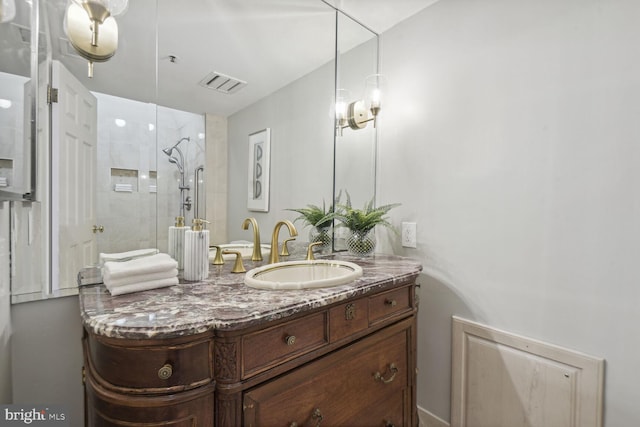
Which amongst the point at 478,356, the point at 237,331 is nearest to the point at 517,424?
the point at 478,356

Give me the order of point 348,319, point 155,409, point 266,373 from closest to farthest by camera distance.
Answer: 1. point 155,409
2. point 266,373
3. point 348,319

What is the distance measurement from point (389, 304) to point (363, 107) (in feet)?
3.82

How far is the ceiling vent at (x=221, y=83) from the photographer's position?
133 centimetres

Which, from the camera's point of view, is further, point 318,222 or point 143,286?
point 318,222

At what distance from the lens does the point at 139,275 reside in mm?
941

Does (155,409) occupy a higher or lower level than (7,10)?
lower

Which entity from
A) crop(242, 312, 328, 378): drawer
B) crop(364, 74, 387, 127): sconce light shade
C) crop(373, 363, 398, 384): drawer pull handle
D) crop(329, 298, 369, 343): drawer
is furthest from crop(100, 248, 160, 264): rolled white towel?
crop(364, 74, 387, 127): sconce light shade

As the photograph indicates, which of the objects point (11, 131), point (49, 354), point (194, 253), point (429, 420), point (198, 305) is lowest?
point (429, 420)

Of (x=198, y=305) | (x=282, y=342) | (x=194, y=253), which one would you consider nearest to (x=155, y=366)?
(x=198, y=305)

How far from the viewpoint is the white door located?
3.30 feet

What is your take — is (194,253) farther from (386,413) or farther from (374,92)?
(374,92)

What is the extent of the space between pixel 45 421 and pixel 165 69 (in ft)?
4.06

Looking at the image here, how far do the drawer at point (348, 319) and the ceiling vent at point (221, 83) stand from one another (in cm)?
105

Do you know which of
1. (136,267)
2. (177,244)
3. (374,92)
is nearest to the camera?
(136,267)
